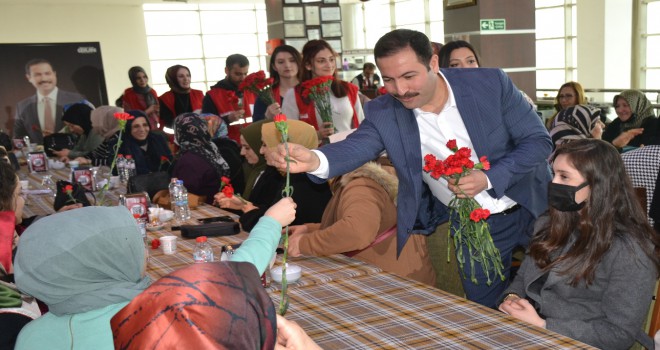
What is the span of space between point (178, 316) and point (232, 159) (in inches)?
160

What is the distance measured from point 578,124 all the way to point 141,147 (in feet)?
12.7

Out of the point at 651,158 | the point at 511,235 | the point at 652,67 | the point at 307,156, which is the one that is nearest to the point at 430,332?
the point at 307,156

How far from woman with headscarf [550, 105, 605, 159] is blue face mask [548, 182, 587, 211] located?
3.26m

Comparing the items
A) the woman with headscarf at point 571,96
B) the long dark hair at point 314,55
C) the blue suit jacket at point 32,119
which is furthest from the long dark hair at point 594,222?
the blue suit jacket at point 32,119

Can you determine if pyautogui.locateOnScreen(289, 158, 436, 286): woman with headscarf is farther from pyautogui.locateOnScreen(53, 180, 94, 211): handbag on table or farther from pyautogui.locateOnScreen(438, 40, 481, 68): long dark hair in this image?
pyautogui.locateOnScreen(53, 180, 94, 211): handbag on table

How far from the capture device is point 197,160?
4.58 meters

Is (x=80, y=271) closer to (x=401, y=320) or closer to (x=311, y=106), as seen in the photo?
(x=401, y=320)

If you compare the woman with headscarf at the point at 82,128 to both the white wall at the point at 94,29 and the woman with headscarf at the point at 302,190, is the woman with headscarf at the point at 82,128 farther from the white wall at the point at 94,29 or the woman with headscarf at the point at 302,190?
the white wall at the point at 94,29

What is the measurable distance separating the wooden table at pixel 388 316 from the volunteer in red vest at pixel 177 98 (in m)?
5.27

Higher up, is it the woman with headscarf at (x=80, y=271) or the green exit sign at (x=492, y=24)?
the green exit sign at (x=492, y=24)

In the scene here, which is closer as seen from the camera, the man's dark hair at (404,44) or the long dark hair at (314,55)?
the man's dark hair at (404,44)

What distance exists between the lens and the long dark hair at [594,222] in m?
2.18

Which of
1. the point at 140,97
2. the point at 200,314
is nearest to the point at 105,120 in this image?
the point at 140,97

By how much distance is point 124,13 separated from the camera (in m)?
18.0
